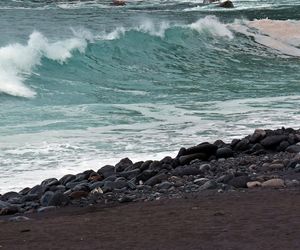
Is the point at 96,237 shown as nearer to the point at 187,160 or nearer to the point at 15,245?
the point at 15,245

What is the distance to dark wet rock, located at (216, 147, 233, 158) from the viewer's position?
36.0 feet

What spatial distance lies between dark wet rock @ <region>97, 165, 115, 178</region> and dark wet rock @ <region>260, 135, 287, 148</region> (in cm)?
208

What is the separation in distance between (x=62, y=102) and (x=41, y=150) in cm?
620

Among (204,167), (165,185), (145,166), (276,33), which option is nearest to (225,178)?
(165,185)

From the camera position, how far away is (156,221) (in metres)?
7.19

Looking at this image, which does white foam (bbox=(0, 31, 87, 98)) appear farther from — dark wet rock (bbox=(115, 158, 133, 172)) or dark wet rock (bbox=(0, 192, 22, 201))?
dark wet rock (bbox=(0, 192, 22, 201))

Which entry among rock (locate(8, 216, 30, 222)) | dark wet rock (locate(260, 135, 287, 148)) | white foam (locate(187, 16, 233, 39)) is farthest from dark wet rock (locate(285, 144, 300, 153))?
white foam (locate(187, 16, 233, 39))

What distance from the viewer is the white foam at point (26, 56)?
21094 mm

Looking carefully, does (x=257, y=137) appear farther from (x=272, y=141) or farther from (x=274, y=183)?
(x=274, y=183)

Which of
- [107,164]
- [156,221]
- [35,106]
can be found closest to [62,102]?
[35,106]

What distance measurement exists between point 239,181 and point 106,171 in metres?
2.49

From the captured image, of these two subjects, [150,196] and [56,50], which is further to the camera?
[56,50]

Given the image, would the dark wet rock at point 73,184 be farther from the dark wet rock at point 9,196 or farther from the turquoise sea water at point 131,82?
the turquoise sea water at point 131,82

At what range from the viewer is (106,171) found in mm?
10805
